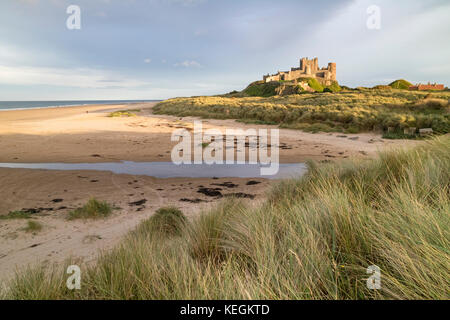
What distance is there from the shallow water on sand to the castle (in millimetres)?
95399

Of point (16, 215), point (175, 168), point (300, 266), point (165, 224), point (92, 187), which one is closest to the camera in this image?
point (300, 266)

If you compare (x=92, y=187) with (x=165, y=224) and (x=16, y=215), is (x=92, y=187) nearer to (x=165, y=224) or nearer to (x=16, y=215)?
(x=16, y=215)

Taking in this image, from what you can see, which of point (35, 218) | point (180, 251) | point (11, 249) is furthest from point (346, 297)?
point (35, 218)

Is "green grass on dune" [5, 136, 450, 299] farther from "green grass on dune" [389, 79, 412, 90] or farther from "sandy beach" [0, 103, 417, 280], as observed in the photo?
"green grass on dune" [389, 79, 412, 90]

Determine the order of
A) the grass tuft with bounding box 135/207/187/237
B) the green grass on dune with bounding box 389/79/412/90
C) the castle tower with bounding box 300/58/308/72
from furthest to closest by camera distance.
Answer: the castle tower with bounding box 300/58/308/72 < the green grass on dune with bounding box 389/79/412/90 < the grass tuft with bounding box 135/207/187/237

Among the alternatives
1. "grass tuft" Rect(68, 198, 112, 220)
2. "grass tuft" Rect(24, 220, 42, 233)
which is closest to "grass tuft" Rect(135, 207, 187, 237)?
"grass tuft" Rect(68, 198, 112, 220)

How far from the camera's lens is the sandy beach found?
163 inches

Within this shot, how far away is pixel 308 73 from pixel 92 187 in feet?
348

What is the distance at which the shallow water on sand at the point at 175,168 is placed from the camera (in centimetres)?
834

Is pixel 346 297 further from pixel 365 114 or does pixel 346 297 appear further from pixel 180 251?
pixel 365 114

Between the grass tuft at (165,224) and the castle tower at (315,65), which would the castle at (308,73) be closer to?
the castle tower at (315,65)

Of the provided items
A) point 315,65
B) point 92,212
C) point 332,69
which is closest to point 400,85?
point 332,69

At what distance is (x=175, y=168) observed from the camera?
29.9ft
